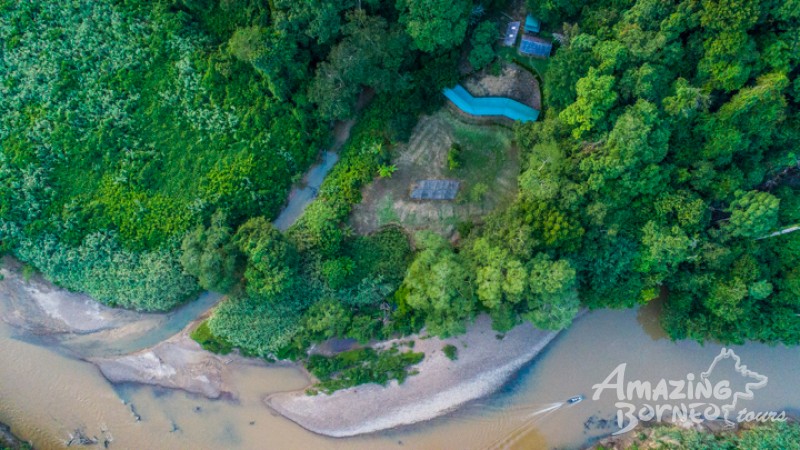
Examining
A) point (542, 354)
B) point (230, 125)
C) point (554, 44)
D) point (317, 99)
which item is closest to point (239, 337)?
point (230, 125)

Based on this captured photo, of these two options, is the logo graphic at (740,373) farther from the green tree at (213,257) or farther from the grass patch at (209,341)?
the grass patch at (209,341)

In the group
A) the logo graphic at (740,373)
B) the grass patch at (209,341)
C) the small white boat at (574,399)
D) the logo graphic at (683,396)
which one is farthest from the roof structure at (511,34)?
the grass patch at (209,341)

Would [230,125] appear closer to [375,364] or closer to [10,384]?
[375,364]

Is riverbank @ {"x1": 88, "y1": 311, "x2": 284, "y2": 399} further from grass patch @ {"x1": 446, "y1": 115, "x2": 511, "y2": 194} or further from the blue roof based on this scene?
the blue roof

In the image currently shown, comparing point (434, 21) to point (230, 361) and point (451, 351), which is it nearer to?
point (451, 351)

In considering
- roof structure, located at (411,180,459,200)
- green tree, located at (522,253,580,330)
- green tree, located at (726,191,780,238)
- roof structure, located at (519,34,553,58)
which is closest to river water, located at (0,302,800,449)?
green tree, located at (522,253,580,330)

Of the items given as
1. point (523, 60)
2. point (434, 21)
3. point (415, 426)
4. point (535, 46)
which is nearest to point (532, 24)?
point (535, 46)
